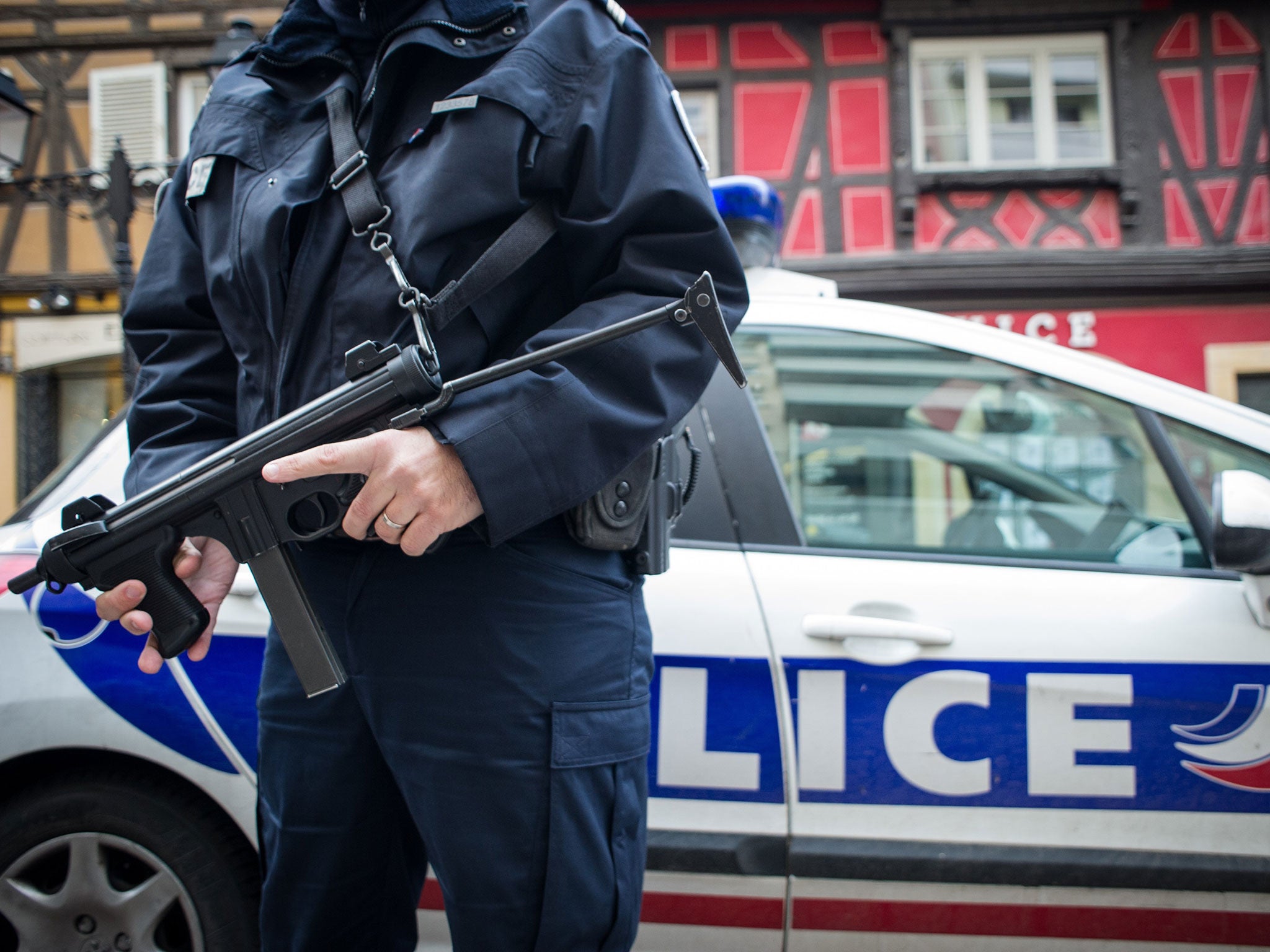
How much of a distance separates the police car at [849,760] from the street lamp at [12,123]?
4813mm

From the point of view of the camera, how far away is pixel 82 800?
60.2 inches

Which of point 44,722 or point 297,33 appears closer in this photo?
point 297,33

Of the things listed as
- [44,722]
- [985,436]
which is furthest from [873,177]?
[44,722]

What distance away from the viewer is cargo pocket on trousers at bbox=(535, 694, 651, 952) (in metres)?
0.90

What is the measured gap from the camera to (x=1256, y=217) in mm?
7387

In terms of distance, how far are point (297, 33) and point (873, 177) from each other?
7.32m

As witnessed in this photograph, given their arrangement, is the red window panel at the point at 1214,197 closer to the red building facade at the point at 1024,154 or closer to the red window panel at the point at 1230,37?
the red building facade at the point at 1024,154

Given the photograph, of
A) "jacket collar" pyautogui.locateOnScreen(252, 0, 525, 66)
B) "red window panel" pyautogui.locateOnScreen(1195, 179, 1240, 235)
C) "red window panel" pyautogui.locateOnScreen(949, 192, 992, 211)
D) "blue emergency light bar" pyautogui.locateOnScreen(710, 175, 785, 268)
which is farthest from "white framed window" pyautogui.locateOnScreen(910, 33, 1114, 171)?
"jacket collar" pyautogui.locateOnScreen(252, 0, 525, 66)

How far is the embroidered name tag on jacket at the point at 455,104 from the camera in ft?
2.96

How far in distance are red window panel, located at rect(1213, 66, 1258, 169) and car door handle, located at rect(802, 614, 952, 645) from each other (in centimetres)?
796

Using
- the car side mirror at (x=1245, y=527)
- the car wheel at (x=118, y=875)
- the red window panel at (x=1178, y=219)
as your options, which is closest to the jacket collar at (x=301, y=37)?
the car wheel at (x=118, y=875)

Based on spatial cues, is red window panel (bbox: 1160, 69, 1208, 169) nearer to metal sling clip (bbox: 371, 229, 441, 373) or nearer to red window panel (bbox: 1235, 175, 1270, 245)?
red window panel (bbox: 1235, 175, 1270, 245)

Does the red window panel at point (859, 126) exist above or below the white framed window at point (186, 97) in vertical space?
below

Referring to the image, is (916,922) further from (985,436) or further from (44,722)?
(44,722)
